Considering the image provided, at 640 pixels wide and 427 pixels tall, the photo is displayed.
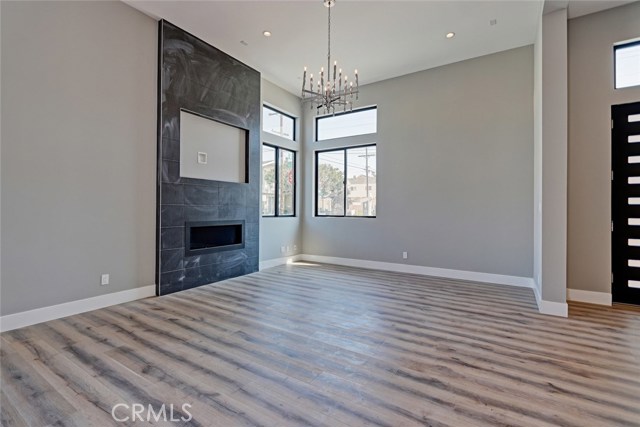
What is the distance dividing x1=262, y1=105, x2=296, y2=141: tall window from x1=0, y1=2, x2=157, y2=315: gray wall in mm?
2430

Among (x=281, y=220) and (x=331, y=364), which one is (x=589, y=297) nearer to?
(x=331, y=364)

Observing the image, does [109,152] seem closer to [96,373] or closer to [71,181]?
[71,181]

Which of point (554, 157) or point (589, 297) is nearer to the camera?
point (554, 157)

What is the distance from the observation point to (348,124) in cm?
672

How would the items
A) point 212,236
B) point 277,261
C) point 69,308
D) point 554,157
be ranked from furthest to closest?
point 277,261, point 212,236, point 554,157, point 69,308

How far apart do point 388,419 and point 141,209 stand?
12.9 ft

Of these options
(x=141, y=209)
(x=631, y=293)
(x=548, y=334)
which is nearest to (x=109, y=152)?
(x=141, y=209)

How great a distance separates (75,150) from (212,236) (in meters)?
2.25

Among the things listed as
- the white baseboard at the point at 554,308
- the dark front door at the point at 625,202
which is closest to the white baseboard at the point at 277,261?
the white baseboard at the point at 554,308

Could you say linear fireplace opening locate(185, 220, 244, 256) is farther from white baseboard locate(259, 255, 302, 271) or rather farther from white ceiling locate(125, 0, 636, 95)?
white ceiling locate(125, 0, 636, 95)

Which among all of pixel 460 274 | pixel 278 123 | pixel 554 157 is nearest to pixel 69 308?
pixel 278 123

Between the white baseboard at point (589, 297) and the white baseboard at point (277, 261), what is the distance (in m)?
4.97

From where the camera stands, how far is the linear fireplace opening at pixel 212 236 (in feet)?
15.5

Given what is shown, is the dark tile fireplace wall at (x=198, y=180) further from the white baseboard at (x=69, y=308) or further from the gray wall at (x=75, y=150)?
the white baseboard at (x=69, y=308)
